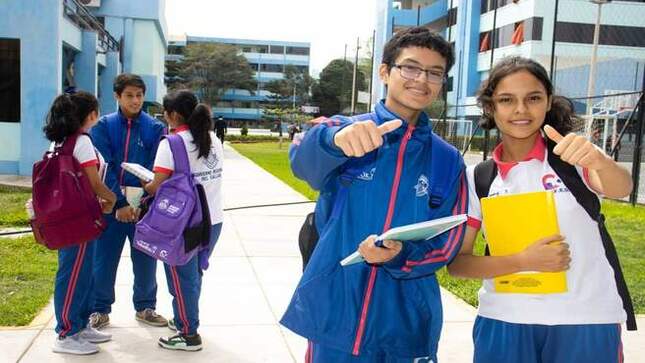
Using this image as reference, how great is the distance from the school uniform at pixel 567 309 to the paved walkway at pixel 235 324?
1917 millimetres

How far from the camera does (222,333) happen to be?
14.8ft

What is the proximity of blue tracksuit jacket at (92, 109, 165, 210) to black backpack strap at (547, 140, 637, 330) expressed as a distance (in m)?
3.06

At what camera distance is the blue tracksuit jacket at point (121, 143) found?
446 cm

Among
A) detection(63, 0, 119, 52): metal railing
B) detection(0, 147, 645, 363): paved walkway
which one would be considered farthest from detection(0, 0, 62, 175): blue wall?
detection(0, 147, 645, 363): paved walkway

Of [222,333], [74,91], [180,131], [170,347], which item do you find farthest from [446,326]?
[74,91]

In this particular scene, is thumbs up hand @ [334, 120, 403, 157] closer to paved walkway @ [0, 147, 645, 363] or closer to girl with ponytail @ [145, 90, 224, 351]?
girl with ponytail @ [145, 90, 224, 351]

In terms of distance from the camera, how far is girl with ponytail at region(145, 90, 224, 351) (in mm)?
4047

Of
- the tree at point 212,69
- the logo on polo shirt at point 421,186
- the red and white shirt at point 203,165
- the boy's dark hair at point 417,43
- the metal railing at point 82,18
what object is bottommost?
the red and white shirt at point 203,165

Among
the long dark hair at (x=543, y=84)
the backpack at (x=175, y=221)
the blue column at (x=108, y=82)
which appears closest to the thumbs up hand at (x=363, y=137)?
the long dark hair at (x=543, y=84)

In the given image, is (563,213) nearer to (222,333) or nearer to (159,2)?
(222,333)

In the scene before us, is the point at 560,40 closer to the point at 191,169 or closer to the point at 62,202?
the point at 191,169

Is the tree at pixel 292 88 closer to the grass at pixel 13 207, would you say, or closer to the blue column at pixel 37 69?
the blue column at pixel 37 69

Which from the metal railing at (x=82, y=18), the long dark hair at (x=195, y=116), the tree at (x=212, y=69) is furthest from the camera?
the tree at (x=212, y=69)

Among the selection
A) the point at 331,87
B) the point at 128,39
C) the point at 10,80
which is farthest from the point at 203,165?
the point at 331,87
